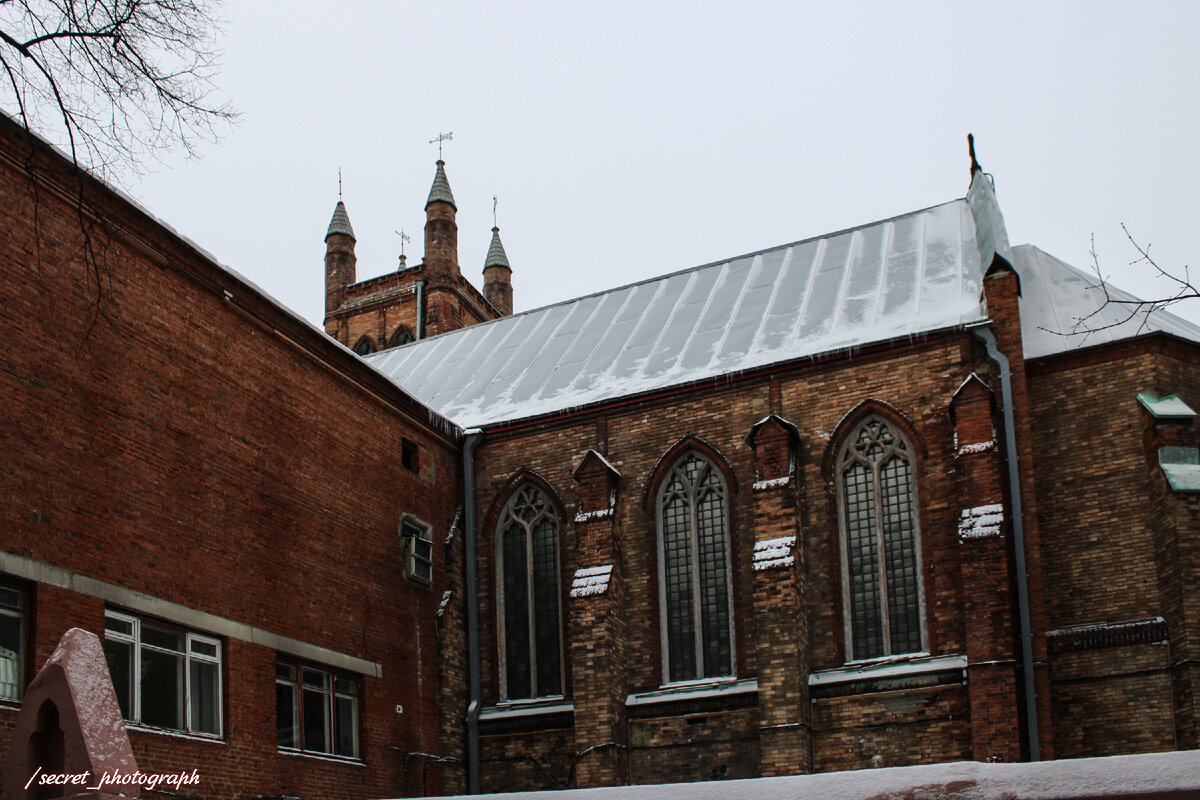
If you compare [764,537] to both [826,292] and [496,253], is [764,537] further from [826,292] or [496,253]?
[496,253]

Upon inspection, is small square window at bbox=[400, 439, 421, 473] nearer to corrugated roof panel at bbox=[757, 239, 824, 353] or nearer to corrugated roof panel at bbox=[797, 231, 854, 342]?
corrugated roof panel at bbox=[757, 239, 824, 353]

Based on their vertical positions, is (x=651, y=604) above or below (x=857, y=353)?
below

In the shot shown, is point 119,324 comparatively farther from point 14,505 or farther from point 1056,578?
point 1056,578

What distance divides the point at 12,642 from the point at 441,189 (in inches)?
1252

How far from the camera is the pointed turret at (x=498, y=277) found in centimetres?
4803

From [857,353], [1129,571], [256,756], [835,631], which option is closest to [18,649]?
[256,756]

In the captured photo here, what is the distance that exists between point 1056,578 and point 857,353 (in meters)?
4.49

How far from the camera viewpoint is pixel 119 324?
14.7 meters

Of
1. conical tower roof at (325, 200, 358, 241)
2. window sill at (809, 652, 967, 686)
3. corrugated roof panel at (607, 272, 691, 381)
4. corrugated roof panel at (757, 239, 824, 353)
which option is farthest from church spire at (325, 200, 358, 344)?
window sill at (809, 652, 967, 686)

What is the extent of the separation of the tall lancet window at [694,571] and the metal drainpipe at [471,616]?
3345 millimetres

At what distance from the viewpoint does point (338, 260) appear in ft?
147

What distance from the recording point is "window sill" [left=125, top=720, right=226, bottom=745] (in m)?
13.6

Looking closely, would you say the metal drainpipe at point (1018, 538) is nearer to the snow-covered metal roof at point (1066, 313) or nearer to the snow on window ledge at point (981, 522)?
the snow on window ledge at point (981, 522)

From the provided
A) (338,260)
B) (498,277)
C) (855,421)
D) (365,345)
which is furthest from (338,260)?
(855,421)
